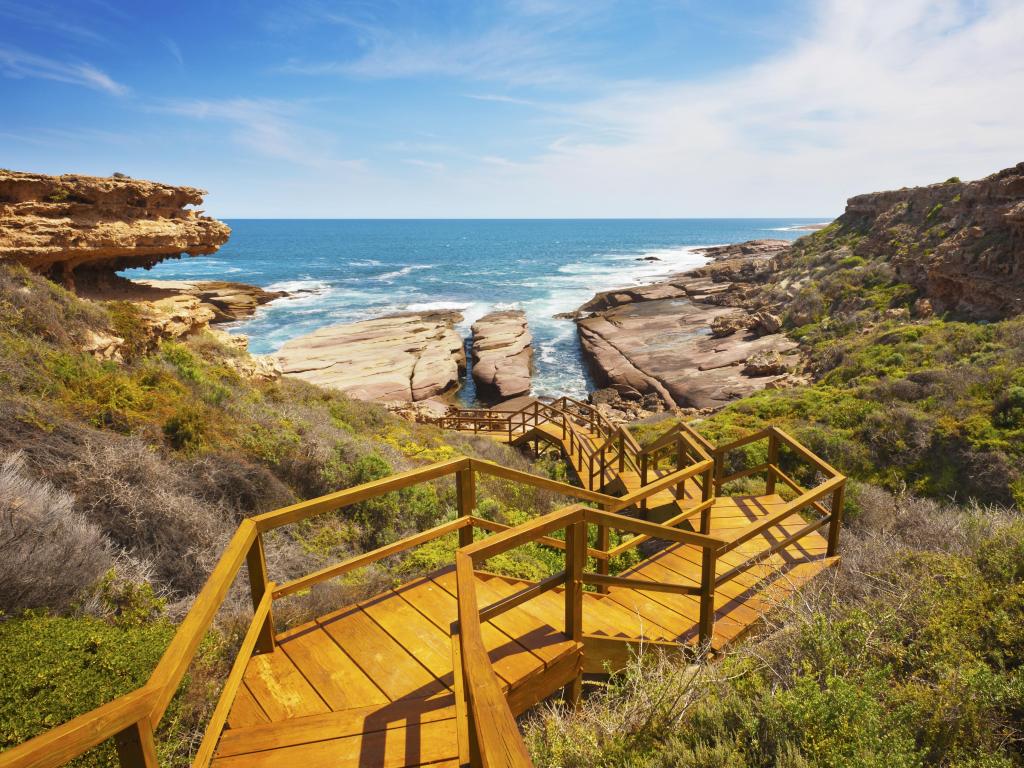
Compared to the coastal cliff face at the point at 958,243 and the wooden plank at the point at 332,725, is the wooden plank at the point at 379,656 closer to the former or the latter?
the wooden plank at the point at 332,725

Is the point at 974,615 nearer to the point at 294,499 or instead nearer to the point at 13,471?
the point at 294,499

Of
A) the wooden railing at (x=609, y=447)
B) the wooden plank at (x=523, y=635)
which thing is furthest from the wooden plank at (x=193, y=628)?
the wooden railing at (x=609, y=447)

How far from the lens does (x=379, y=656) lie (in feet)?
11.1

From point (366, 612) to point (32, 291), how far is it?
973 cm

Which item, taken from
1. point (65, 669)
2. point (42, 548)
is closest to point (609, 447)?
point (42, 548)

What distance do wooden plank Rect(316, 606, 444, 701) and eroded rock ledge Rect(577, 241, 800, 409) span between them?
18223 mm

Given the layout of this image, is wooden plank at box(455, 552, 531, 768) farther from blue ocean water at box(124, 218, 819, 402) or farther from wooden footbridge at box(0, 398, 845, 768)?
blue ocean water at box(124, 218, 819, 402)

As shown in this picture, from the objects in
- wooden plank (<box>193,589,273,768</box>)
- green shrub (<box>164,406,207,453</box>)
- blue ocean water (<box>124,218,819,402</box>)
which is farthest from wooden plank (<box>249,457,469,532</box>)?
blue ocean water (<box>124,218,819,402</box>)

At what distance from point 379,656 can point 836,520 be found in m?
4.54

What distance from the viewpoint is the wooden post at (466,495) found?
163 inches

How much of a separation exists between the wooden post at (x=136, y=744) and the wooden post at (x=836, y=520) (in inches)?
220

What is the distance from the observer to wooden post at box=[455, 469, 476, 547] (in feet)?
13.6

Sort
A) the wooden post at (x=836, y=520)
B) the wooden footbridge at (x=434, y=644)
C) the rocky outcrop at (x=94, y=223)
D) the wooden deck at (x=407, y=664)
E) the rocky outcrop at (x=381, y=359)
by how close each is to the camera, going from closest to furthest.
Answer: the wooden footbridge at (x=434, y=644) → the wooden deck at (x=407, y=664) → the wooden post at (x=836, y=520) → the rocky outcrop at (x=94, y=223) → the rocky outcrop at (x=381, y=359)

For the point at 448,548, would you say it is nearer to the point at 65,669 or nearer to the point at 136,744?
the point at 65,669
